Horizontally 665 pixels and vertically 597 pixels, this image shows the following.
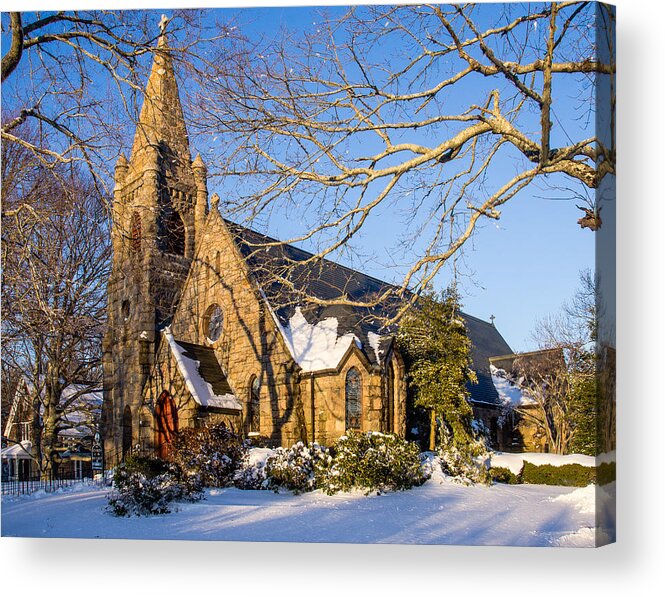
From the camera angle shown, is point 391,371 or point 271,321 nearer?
point 391,371

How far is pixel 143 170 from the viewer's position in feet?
33.9

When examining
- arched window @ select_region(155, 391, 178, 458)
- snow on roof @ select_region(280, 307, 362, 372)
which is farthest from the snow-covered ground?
arched window @ select_region(155, 391, 178, 458)

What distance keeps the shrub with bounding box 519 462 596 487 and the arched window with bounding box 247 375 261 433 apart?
631cm

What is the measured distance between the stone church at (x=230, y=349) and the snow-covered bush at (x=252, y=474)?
173 centimetres

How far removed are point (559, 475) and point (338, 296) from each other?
17.3ft

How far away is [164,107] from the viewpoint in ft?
26.6

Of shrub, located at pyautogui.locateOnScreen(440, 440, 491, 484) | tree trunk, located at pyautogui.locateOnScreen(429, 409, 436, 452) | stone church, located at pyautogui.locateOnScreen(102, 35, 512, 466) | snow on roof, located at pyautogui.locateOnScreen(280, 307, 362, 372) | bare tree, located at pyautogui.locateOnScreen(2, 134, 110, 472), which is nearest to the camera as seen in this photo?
bare tree, located at pyautogui.locateOnScreen(2, 134, 110, 472)

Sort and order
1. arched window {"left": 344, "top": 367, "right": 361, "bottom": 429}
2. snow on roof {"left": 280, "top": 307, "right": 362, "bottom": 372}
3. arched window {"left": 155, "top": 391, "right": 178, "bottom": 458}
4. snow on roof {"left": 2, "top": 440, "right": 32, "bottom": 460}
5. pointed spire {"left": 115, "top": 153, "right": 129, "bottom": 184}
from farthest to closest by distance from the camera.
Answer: snow on roof {"left": 2, "top": 440, "right": 32, "bottom": 460}, arched window {"left": 155, "top": 391, "right": 178, "bottom": 458}, snow on roof {"left": 280, "top": 307, "right": 362, "bottom": 372}, arched window {"left": 344, "top": 367, "right": 361, "bottom": 429}, pointed spire {"left": 115, "top": 153, "right": 129, "bottom": 184}

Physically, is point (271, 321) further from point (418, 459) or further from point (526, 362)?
point (526, 362)

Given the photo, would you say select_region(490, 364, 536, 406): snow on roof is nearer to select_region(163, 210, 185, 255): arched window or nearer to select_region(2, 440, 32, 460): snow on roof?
select_region(163, 210, 185, 255): arched window

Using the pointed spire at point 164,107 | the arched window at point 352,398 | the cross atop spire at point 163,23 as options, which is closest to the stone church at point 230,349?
the arched window at point 352,398

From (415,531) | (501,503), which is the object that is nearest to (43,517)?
(415,531)

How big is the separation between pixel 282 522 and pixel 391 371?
4955 millimetres

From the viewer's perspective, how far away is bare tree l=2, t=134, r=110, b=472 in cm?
839
